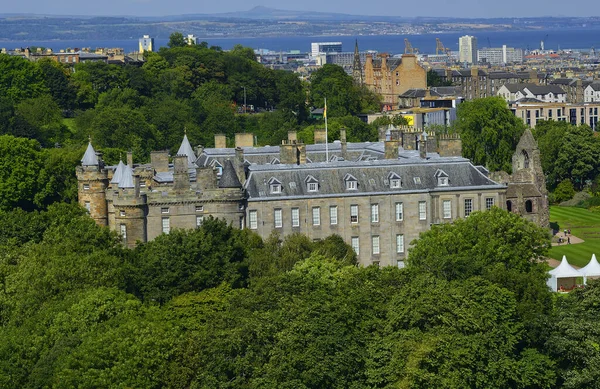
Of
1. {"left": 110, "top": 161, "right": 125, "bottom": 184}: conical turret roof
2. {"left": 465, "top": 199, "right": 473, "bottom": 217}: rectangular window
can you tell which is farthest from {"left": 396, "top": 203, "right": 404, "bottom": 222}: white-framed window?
{"left": 110, "top": 161, "right": 125, "bottom": 184}: conical turret roof

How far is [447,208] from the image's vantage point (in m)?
76.7

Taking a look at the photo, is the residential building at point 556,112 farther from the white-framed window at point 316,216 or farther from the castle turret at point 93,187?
the white-framed window at point 316,216

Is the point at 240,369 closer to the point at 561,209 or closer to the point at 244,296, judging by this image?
the point at 244,296

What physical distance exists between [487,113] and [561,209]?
16.1 meters

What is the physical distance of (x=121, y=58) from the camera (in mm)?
188625

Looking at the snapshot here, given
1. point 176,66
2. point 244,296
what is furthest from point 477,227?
point 176,66

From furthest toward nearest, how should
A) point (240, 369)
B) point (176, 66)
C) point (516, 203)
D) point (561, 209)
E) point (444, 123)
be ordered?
1. point (176, 66)
2. point (444, 123)
3. point (561, 209)
4. point (516, 203)
5. point (240, 369)

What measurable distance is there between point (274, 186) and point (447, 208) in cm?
987

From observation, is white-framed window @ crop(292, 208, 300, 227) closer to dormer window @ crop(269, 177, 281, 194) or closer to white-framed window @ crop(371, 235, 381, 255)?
dormer window @ crop(269, 177, 281, 194)

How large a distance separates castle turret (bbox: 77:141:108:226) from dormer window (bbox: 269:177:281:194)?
10590mm

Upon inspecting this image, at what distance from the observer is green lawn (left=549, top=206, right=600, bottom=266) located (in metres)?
85.1

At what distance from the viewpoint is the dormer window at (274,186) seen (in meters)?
75.2

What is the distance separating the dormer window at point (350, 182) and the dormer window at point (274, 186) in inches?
150

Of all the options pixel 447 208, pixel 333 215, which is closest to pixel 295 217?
pixel 333 215
